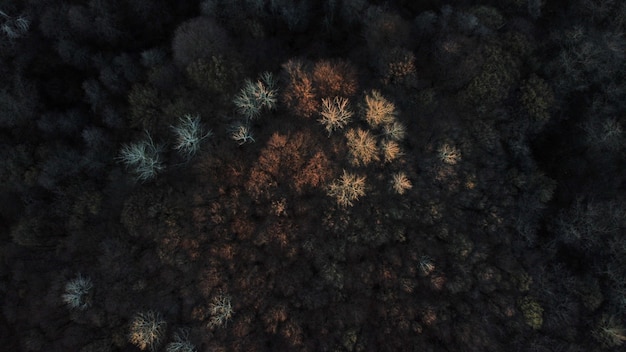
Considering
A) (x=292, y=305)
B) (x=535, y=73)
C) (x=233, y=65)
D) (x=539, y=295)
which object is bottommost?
(x=292, y=305)

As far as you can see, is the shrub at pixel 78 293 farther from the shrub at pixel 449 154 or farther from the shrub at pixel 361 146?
the shrub at pixel 449 154

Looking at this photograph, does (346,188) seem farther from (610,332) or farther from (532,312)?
(610,332)

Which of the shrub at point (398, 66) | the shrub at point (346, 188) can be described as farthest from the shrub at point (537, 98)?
the shrub at point (346, 188)

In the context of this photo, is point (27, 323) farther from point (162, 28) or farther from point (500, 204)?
point (500, 204)

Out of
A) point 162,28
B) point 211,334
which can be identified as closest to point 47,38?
point 162,28

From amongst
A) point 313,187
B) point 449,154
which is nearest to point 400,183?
point 449,154

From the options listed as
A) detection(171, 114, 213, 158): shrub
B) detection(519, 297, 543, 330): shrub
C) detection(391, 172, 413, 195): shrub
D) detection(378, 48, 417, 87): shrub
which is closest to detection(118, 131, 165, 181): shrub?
detection(171, 114, 213, 158): shrub

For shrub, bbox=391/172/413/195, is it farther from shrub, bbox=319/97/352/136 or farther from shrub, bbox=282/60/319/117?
shrub, bbox=282/60/319/117
